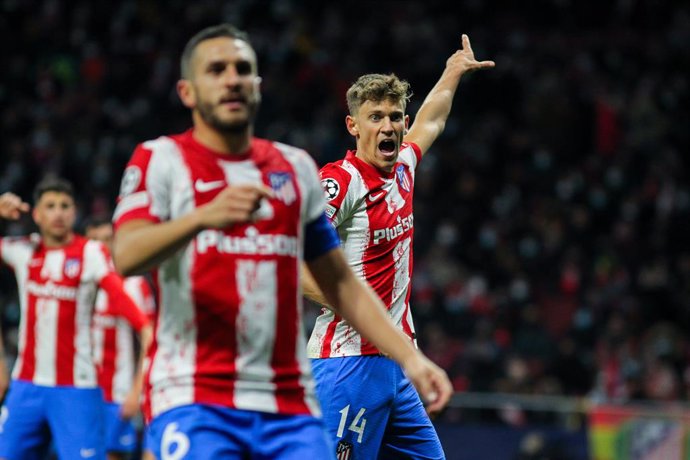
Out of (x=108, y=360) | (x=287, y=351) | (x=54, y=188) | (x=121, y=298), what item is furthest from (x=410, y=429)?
(x=108, y=360)

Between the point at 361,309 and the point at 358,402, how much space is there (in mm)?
2288

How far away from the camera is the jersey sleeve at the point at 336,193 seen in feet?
20.4

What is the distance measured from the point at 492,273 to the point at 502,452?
5051mm

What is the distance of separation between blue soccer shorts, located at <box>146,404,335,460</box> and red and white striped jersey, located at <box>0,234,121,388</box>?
4822 millimetres

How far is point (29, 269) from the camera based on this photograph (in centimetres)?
845

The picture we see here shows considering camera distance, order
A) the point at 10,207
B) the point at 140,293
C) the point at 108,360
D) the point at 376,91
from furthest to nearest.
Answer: the point at 140,293
the point at 108,360
the point at 10,207
the point at 376,91

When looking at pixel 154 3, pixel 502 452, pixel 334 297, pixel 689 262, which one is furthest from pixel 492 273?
pixel 334 297

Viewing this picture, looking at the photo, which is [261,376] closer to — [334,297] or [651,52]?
[334,297]

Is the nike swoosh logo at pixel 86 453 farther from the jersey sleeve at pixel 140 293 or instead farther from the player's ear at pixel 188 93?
the player's ear at pixel 188 93

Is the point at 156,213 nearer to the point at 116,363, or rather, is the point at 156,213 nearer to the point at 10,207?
the point at 10,207

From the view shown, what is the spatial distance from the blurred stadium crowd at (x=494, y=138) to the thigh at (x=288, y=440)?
10.6m

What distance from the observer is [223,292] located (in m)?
3.76

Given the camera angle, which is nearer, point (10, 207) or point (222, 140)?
point (222, 140)

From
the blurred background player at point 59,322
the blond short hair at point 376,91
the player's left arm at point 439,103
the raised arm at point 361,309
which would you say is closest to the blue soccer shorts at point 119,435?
the blurred background player at point 59,322
